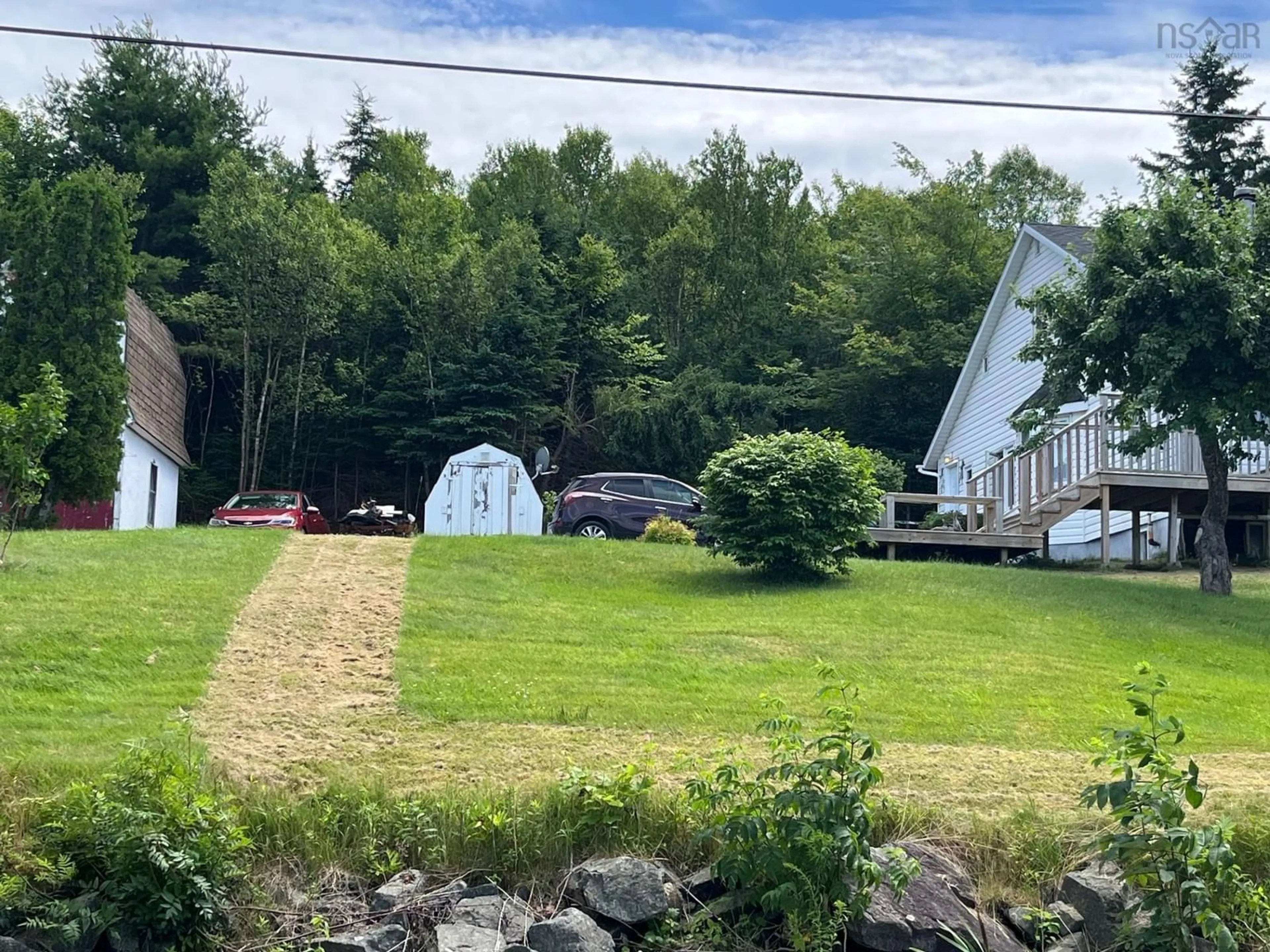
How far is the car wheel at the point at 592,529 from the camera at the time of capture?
2058 cm

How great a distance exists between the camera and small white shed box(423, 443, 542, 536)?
2378cm

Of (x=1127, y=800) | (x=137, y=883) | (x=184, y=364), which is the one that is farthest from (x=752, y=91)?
(x=184, y=364)

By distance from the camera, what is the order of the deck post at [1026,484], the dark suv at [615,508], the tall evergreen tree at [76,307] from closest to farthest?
the deck post at [1026,484] → the dark suv at [615,508] → the tall evergreen tree at [76,307]

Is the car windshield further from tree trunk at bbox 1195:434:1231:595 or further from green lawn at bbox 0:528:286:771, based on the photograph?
tree trunk at bbox 1195:434:1231:595

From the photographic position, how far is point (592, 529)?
67.7 feet

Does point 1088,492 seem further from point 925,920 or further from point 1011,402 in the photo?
point 925,920

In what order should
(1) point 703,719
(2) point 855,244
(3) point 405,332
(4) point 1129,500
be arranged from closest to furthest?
1. (1) point 703,719
2. (4) point 1129,500
3. (3) point 405,332
4. (2) point 855,244

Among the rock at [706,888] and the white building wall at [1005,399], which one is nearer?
the rock at [706,888]

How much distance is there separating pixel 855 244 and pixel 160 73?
20830 mm

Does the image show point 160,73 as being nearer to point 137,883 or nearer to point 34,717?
point 34,717

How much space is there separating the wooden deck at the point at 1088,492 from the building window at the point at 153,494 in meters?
15.9

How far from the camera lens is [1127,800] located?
216 inches

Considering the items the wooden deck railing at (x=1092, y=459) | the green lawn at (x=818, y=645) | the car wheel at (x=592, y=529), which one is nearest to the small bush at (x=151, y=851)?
the green lawn at (x=818, y=645)

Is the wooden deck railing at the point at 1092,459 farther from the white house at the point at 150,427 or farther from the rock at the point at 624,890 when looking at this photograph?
the white house at the point at 150,427
